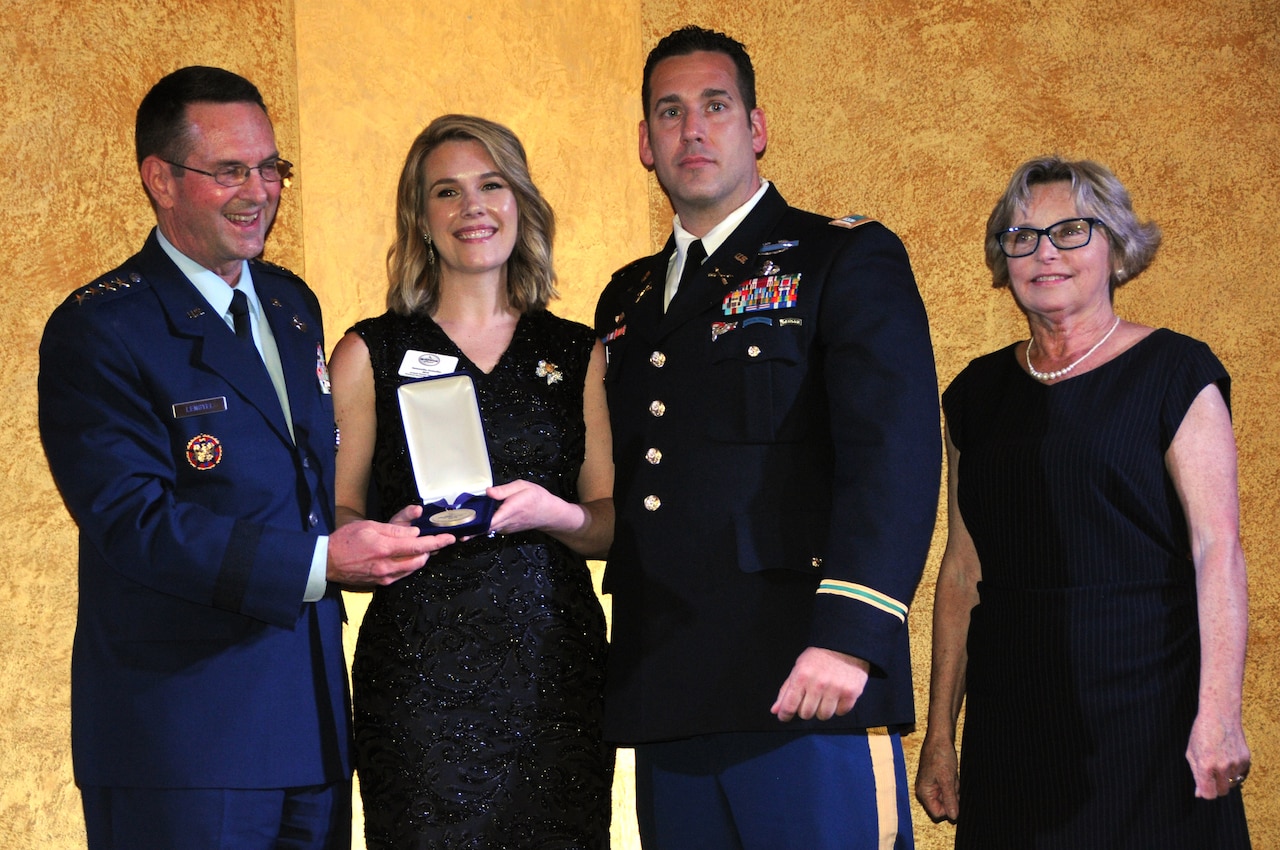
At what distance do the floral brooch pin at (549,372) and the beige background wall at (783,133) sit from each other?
2.33 ft

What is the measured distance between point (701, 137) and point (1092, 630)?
1.19 m

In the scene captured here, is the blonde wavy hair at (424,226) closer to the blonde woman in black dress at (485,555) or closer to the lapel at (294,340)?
the blonde woman in black dress at (485,555)

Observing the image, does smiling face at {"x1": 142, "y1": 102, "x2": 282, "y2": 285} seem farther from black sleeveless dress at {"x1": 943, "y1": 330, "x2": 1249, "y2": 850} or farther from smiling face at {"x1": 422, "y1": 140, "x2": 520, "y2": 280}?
black sleeveless dress at {"x1": 943, "y1": 330, "x2": 1249, "y2": 850}

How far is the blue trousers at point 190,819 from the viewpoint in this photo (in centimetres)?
224

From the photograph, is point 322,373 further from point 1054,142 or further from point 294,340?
point 1054,142

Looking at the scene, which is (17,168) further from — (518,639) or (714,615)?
(714,615)

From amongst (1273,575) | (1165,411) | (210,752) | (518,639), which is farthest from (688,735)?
(1273,575)

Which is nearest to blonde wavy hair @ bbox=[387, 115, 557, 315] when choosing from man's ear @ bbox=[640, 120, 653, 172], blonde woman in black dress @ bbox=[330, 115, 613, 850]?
blonde woman in black dress @ bbox=[330, 115, 613, 850]

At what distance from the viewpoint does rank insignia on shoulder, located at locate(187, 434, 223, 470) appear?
231cm


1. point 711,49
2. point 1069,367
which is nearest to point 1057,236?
point 1069,367

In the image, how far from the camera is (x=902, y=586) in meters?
2.11

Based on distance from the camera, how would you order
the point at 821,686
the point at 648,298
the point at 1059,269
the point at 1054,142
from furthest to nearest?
the point at 1054,142, the point at 1059,269, the point at 648,298, the point at 821,686

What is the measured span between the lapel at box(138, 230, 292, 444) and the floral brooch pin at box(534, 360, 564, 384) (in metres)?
0.58

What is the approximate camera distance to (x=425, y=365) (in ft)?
8.94
